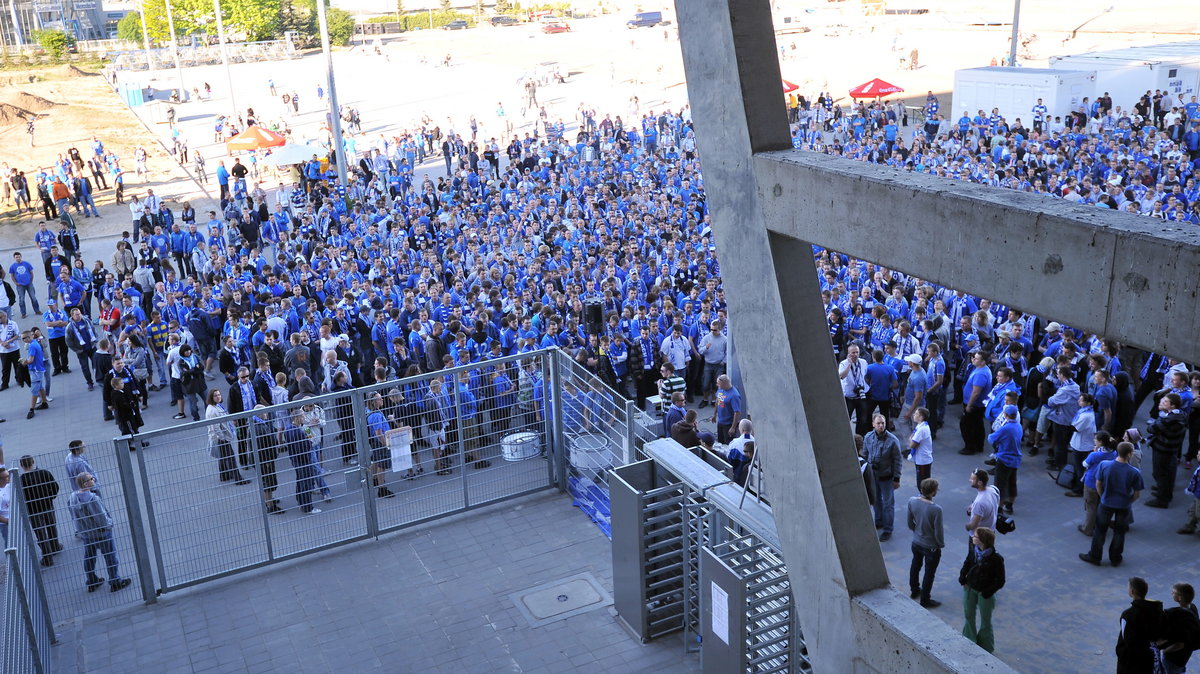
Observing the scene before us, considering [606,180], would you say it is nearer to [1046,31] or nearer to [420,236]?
[420,236]

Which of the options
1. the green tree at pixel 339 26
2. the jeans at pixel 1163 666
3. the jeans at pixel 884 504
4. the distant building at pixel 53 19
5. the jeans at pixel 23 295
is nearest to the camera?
the jeans at pixel 1163 666

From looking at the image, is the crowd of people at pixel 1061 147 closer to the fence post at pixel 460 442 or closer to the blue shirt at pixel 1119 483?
the blue shirt at pixel 1119 483

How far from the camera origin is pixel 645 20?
87938mm

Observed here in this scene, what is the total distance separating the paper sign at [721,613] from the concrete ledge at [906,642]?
3.21m

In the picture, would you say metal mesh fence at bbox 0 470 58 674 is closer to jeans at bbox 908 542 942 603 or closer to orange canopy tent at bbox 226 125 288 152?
jeans at bbox 908 542 942 603

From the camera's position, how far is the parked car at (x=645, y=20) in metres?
87.1

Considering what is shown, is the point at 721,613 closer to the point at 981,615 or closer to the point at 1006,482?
the point at 981,615

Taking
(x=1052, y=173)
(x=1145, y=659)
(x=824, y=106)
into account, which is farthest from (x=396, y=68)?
(x=1145, y=659)

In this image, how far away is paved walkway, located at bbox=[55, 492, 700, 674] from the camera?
9.41 metres

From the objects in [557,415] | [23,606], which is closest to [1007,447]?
[557,415]

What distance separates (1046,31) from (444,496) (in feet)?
215

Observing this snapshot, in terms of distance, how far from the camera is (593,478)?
1194 cm

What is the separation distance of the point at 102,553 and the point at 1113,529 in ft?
34.3

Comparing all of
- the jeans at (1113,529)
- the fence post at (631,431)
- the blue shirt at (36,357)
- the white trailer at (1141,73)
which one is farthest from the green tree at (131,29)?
the jeans at (1113,529)
